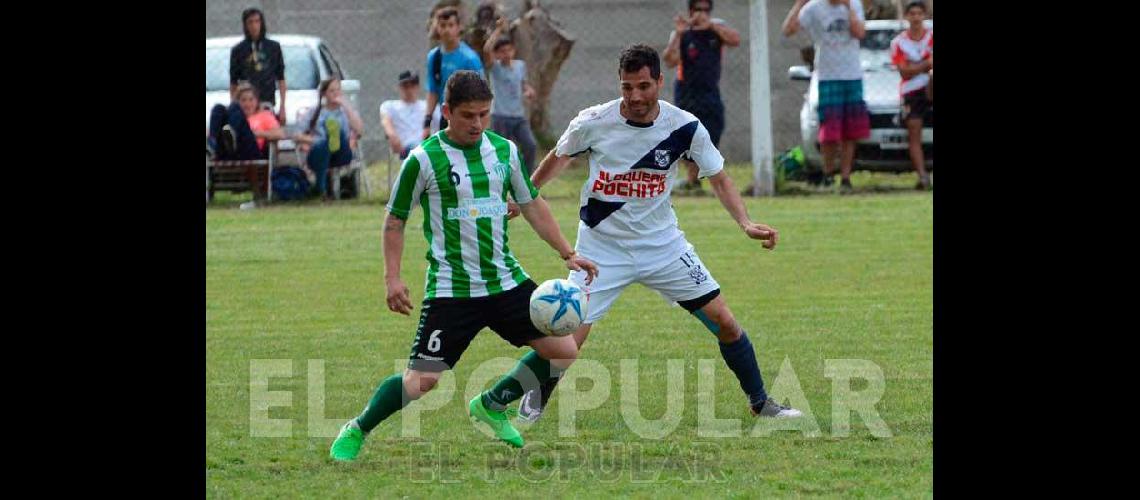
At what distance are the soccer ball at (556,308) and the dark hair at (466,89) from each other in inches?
29.2

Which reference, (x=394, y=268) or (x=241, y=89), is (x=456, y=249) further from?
(x=241, y=89)

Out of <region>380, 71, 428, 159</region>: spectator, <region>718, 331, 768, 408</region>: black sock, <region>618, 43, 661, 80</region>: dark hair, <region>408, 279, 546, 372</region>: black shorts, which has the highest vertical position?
<region>618, 43, 661, 80</region>: dark hair

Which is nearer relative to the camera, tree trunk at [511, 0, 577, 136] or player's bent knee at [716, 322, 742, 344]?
player's bent knee at [716, 322, 742, 344]

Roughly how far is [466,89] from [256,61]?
9.51 meters

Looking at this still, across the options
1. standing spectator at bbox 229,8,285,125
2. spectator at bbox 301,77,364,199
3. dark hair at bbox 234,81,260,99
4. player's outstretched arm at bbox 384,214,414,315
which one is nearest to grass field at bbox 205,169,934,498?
player's outstretched arm at bbox 384,214,414,315

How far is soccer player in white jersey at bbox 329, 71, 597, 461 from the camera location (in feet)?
20.4

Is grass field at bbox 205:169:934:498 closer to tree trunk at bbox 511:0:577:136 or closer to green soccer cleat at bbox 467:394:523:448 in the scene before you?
green soccer cleat at bbox 467:394:523:448

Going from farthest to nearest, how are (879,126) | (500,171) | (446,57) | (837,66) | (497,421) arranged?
(879,126) → (837,66) → (446,57) → (497,421) → (500,171)

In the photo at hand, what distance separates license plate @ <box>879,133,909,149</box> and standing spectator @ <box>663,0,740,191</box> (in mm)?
1493

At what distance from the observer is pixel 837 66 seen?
14.9 meters

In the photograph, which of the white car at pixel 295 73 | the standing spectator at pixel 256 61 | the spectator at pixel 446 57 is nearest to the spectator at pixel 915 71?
the spectator at pixel 446 57

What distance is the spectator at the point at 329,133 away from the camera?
1513 cm

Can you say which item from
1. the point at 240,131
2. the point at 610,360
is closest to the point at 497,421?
the point at 610,360

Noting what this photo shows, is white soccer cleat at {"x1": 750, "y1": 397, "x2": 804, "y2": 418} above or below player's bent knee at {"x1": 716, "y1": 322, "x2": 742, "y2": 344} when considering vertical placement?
below
